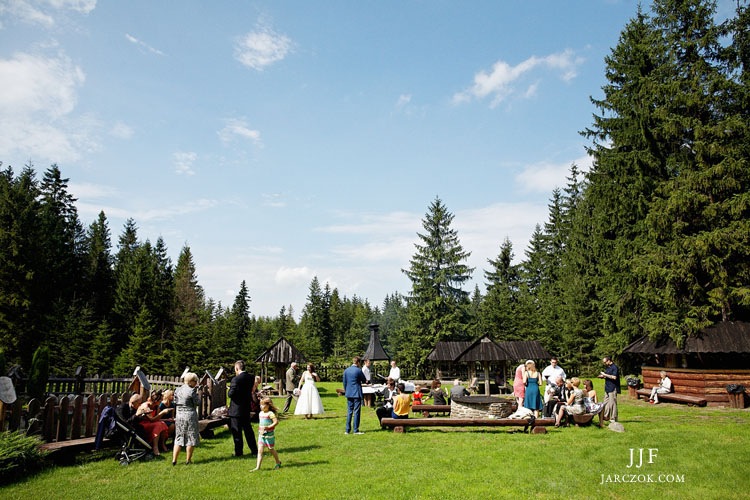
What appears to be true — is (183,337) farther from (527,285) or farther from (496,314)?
(527,285)

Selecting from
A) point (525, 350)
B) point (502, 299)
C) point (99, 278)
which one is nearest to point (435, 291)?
point (502, 299)

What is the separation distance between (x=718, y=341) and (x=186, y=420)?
19.4 metres

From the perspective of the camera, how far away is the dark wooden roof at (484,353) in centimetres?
2300

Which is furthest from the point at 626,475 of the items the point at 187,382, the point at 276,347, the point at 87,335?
the point at 87,335

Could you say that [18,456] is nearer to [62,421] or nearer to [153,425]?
[62,421]

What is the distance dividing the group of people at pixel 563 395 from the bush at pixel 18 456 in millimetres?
11178

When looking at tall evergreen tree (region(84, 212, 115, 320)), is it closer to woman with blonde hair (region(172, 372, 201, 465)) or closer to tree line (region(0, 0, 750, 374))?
tree line (region(0, 0, 750, 374))

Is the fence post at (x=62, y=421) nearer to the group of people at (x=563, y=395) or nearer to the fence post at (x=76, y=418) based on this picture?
the fence post at (x=76, y=418)

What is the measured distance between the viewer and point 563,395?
13594 millimetres

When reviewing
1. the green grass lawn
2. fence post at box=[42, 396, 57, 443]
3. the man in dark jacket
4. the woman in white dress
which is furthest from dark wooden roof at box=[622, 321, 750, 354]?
fence post at box=[42, 396, 57, 443]

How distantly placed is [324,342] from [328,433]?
2151 inches

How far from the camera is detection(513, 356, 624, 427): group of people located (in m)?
12.6

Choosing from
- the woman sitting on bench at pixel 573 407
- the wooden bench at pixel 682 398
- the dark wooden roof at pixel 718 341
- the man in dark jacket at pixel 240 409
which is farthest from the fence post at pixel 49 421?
the dark wooden roof at pixel 718 341

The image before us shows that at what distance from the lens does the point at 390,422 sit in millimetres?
11883
